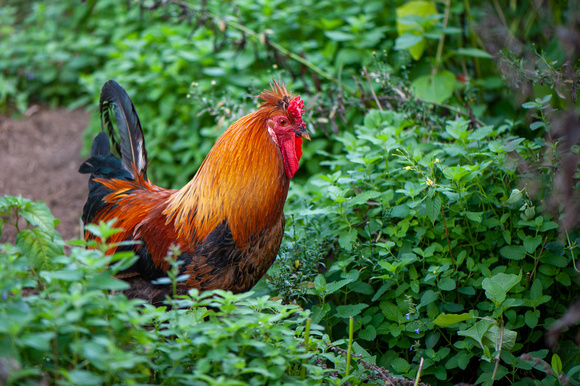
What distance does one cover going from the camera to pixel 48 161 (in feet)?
19.8

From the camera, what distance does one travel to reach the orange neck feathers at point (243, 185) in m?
2.73

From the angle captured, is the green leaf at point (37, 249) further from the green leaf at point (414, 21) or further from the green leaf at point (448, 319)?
the green leaf at point (414, 21)

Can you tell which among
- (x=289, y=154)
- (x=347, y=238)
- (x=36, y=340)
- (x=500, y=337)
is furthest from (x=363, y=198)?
(x=36, y=340)

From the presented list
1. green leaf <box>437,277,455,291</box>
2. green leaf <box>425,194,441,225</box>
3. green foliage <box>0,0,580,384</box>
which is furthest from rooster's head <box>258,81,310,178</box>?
green leaf <box>437,277,455,291</box>

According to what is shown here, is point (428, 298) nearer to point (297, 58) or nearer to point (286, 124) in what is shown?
point (286, 124)

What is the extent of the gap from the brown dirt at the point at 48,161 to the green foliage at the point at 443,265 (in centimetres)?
281

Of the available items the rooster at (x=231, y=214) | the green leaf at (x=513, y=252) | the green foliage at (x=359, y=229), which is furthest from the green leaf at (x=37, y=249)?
the green leaf at (x=513, y=252)

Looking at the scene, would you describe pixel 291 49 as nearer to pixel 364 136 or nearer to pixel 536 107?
pixel 364 136

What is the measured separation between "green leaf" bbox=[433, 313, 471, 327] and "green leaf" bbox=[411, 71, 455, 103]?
2.22 metres

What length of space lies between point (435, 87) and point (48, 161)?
4619 mm

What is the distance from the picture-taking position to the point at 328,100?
4523mm

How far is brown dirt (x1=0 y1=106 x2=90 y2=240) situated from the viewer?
5.27 meters

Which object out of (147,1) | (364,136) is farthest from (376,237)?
(147,1)

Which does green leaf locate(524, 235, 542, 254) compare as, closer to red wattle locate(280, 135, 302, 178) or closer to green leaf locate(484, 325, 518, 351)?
green leaf locate(484, 325, 518, 351)
